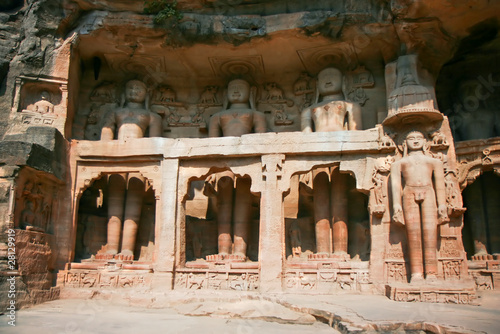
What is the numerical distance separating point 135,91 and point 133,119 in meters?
1.05

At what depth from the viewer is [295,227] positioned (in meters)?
13.2

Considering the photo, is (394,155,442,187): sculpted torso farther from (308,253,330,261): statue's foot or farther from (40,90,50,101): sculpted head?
(40,90,50,101): sculpted head

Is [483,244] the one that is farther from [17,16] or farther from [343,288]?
[17,16]

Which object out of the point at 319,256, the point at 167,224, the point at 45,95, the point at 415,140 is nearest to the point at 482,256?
the point at 415,140

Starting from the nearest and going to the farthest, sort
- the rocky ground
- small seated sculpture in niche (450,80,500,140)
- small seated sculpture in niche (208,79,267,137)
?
the rocky ground → small seated sculpture in niche (450,80,500,140) → small seated sculpture in niche (208,79,267,137)

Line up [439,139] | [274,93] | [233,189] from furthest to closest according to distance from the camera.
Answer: [274,93] → [233,189] → [439,139]

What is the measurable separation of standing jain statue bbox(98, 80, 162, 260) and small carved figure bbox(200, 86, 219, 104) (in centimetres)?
164

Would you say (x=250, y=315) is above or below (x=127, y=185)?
below

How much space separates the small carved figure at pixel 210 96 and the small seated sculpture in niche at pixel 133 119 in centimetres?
164

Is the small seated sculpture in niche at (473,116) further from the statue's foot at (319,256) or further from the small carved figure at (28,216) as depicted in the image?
the small carved figure at (28,216)

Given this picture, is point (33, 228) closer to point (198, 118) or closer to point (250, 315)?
point (250, 315)

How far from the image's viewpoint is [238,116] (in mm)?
14195

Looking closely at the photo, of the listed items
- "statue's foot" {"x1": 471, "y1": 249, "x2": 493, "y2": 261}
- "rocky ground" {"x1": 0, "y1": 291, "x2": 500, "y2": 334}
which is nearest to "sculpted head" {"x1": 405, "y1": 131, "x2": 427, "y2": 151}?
"statue's foot" {"x1": 471, "y1": 249, "x2": 493, "y2": 261}

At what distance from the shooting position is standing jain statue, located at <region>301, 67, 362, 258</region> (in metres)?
12.7
